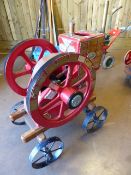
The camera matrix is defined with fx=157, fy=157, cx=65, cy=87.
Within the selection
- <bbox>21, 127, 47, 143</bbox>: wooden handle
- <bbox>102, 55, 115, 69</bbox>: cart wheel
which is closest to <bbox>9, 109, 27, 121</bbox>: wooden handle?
<bbox>21, 127, 47, 143</bbox>: wooden handle

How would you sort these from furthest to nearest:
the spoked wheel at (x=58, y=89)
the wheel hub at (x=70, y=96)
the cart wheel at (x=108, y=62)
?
the cart wheel at (x=108, y=62), the wheel hub at (x=70, y=96), the spoked wheel at (x=58, y=89)

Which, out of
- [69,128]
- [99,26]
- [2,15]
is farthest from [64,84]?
[2,15]

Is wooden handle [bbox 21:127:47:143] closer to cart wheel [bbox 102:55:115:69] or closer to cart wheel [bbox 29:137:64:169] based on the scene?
cart wheel [bbox 29:137:64:169]

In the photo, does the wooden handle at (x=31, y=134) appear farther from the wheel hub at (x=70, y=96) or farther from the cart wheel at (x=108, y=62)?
the cart wheel at (x=108, y=62)

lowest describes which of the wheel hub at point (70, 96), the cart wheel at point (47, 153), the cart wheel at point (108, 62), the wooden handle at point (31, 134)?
the cart wheel at point (47, 153)

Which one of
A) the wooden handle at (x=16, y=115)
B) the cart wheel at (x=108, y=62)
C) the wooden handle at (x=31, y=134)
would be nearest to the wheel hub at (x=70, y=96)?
the wooden handle at (x=31, y=134)

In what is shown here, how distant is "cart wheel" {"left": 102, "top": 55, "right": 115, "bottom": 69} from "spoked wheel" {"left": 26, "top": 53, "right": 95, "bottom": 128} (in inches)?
47.0

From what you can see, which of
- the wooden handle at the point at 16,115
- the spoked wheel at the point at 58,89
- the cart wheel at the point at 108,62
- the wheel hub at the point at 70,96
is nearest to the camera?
the spoked wheel at the point at 58,89

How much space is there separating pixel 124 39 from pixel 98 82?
1.25 meters

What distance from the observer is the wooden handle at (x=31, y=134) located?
3.42 ft

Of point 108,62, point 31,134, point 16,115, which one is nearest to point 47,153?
point 31,134

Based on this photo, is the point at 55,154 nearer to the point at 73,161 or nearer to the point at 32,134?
the point at 73,161

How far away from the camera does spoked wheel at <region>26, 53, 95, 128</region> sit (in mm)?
825

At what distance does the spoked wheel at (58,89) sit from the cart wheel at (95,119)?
171 millimetres
